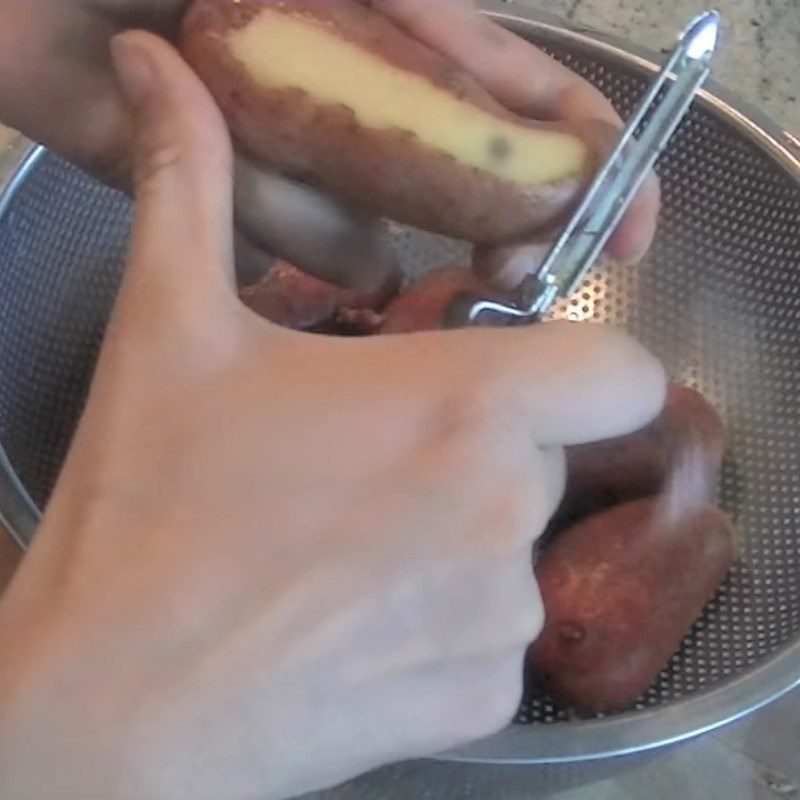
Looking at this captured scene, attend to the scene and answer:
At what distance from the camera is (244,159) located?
49 centimetres

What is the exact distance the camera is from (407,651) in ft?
1.19

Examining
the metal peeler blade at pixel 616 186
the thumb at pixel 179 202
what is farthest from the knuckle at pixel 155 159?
the metal peeler blade at pixel 616 186

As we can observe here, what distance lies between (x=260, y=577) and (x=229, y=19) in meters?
0.22

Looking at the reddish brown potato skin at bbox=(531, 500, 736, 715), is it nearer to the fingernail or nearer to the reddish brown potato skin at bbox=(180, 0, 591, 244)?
the reddish brown potato skin at bbox=(180, 0, 591, 244)

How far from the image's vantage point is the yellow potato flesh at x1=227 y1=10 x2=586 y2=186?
447 mm

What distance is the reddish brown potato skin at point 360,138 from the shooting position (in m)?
0.45

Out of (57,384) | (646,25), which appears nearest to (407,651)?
(57,384)

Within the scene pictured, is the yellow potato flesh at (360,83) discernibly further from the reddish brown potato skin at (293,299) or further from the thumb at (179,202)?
the reddish brown potato skin at (293,299)

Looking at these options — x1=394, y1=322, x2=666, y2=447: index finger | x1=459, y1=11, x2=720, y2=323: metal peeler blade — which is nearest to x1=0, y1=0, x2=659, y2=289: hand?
x1=459, y1=11, x2=720, y2=323: metal peeler blade

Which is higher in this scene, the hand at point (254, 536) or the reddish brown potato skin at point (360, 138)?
the reddish brown potato skin at point (360, 138)

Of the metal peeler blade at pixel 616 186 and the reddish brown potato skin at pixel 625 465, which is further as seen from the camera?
the reddish brown potato skin at pixel 625 465

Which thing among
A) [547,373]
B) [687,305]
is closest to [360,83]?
[547,373]

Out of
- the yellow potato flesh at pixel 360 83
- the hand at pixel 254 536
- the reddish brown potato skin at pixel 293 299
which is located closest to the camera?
the hand at pixel 254 536

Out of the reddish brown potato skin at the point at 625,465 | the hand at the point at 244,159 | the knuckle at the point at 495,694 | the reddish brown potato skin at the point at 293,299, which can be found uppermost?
the hand at the point at 244,159
